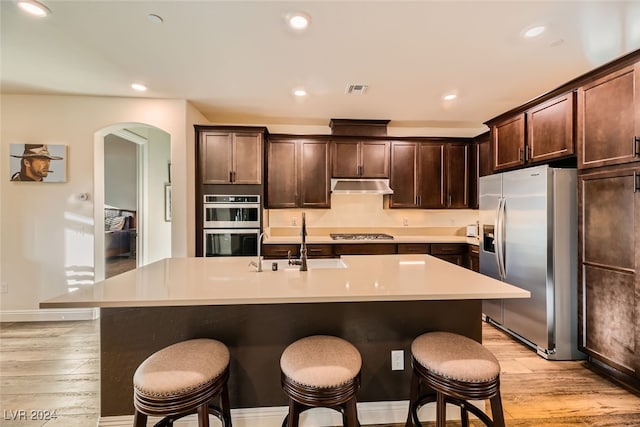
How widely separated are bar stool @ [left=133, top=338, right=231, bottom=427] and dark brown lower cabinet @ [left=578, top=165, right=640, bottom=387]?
2.88 m

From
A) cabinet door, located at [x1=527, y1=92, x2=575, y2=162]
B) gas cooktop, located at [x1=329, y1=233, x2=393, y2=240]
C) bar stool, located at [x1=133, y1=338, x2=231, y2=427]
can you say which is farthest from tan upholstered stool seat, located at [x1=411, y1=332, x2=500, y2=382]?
gas cooktop, located at [x1=329, y1=233, x2=393, y2=240]

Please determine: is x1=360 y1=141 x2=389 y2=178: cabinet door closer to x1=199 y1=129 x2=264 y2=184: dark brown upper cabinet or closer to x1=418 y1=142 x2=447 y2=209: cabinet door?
x1=418 y1=142 x2=447 y2=209: cabinet door

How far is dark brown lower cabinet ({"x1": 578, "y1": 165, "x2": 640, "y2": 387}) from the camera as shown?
2.09 metres

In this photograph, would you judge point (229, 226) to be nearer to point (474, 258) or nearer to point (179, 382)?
point (179, 382)

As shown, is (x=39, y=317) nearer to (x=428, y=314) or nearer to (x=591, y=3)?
(x=428, y=314)

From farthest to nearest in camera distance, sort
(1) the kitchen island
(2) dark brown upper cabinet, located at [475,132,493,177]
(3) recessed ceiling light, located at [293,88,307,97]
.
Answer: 1. (2) dark brown upper cabinet, located at [475,132,493,177]
2. (3) recessed ceiling light, located at [293,88,307,97]
3. (1) the kitchen island

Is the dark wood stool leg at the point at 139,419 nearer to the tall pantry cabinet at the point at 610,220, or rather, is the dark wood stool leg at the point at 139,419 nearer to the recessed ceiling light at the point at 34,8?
the recessed ceiling light at the point at 34,8

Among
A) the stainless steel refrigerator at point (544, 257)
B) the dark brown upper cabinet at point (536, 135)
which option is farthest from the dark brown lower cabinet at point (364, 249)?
the dark brown upper cabinet at point (536, 135)

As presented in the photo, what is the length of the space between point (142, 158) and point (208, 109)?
6.49 feet

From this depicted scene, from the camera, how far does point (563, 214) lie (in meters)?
2.57

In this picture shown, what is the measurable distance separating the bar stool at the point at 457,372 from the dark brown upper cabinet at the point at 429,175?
3.04 m

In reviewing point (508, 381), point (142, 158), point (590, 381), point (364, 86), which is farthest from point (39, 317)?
point (590, 381)

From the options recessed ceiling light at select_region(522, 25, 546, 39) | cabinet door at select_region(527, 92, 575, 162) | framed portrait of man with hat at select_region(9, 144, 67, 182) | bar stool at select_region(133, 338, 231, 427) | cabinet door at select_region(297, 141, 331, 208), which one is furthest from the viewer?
cabinet door at select_region(297, 141, 331, 208)

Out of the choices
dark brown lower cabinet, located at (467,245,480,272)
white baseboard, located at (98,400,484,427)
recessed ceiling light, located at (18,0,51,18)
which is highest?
recessed ceiling light, located at (18,0,51,18)
